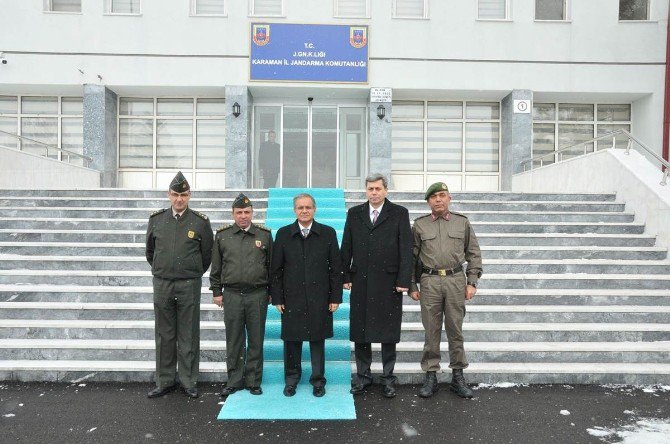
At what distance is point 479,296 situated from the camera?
5828 mm

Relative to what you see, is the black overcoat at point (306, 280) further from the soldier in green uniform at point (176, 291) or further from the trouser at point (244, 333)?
the soldier in green uniform at point (176, 291)

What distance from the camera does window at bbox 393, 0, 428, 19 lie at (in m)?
13.4

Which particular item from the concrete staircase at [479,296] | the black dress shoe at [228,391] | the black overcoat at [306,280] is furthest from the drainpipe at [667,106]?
the black dress shoe at [228,391]

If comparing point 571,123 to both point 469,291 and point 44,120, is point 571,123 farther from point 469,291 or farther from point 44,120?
point 44,120

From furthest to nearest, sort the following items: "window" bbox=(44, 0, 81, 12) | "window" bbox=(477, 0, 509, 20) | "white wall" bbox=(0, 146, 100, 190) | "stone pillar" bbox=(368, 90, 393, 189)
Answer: "window" bbox=(477, 0, 509, 20)
"window" bbox=(44, 0, 81, 12)
"stone pillar" bbox=(368, 90, 393, 189)
"white wall" bbox=(0, 146, 100, 190)

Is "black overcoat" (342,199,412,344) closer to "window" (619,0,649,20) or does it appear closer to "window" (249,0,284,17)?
"window" (249,0,284,17)

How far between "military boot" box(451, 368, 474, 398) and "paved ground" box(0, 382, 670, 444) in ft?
0.25

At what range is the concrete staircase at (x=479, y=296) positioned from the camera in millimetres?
4895

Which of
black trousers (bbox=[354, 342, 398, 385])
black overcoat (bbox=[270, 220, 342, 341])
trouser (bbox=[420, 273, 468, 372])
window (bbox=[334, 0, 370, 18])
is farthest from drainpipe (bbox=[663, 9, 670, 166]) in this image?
black overcoat (bbox=[270, 220, 342, 341])

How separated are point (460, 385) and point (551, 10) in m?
12.8

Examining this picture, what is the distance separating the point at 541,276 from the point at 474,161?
8.50m

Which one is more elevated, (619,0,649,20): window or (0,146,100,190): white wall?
(619,0,649,20): window

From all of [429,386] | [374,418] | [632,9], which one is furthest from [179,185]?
[632,9]

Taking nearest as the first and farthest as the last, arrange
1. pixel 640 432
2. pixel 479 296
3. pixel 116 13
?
pixel 640 432, pixel 479 296, pixel 116 13
